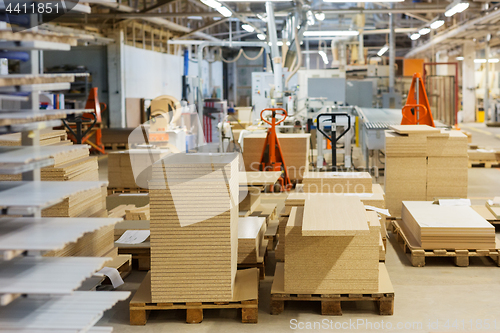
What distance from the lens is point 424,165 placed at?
21.8 ft

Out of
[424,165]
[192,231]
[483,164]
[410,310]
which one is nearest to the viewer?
[192,231]

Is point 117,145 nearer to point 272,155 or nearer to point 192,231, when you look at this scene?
point 272,155

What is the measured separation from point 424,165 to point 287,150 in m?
3.57

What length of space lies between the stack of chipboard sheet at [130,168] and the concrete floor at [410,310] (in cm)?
354

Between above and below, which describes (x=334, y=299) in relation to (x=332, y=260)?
below

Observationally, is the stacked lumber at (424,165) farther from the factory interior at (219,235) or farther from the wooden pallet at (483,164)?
the wooden pallet at (483,164)

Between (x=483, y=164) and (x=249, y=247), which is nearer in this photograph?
(x=249, y=247)

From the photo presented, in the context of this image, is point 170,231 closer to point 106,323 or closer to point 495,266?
point 106,323

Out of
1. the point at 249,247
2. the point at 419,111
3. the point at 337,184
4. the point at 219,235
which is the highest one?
the point at 419,111

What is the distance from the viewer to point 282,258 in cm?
509

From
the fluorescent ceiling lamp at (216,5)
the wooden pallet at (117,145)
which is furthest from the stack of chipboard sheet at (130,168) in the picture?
the wooden pallet at (117,145)

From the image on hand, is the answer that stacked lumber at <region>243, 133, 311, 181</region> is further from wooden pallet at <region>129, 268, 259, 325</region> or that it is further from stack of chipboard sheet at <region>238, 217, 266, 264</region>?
wooden pallet at <region>129, 268, 259, 325</region>

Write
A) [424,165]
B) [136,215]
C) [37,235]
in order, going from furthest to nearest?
[424,165] → [136,215] → [37,235]

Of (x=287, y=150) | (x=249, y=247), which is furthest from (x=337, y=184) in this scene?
(x=287, y=150)
